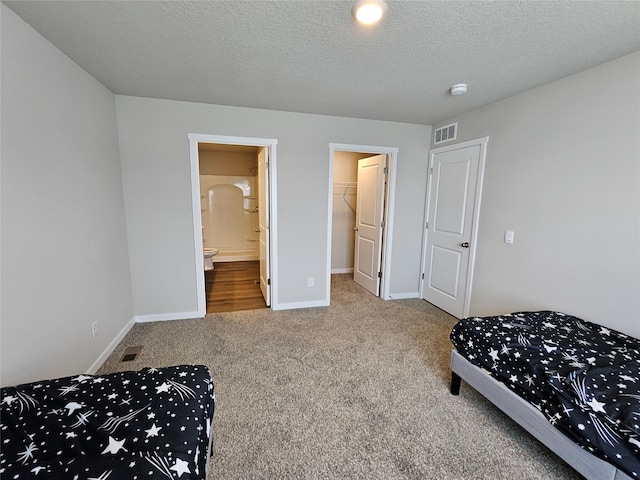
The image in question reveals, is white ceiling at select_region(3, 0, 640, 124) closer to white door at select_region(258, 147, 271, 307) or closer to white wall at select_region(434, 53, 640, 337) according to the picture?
white wall at select_region(434, 53, 640, 337)

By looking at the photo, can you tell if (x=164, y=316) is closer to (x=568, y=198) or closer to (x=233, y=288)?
(x=233, y=288)

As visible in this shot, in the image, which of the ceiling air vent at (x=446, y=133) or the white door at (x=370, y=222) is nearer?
the ceiling air vent at (x=446, y=133)

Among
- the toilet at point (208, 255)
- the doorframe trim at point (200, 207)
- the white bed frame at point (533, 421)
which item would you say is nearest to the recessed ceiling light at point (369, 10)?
the doorframe trim at point (200, 207)

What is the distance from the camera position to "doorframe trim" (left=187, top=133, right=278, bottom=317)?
306 centimetres

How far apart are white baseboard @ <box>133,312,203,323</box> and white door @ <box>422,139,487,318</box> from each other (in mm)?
2999

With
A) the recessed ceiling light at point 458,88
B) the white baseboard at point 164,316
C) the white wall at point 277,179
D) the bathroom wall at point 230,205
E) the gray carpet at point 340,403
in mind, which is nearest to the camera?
the gray carpet at point 340,403

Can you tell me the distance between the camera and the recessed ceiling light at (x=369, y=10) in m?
1.41

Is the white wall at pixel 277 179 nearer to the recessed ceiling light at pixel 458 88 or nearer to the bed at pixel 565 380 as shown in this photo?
the recessed ceiling light at pixel 458 88

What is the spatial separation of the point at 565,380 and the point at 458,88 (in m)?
2.25

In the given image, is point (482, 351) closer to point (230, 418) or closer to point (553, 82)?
point (230, 418)

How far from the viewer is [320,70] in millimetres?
2197

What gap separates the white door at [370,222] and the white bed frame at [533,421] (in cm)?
216

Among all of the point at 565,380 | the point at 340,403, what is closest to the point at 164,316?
the point at 340,403

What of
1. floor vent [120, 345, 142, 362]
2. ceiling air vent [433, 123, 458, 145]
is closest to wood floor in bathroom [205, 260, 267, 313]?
floor vent [120, 345, 142, 362]
